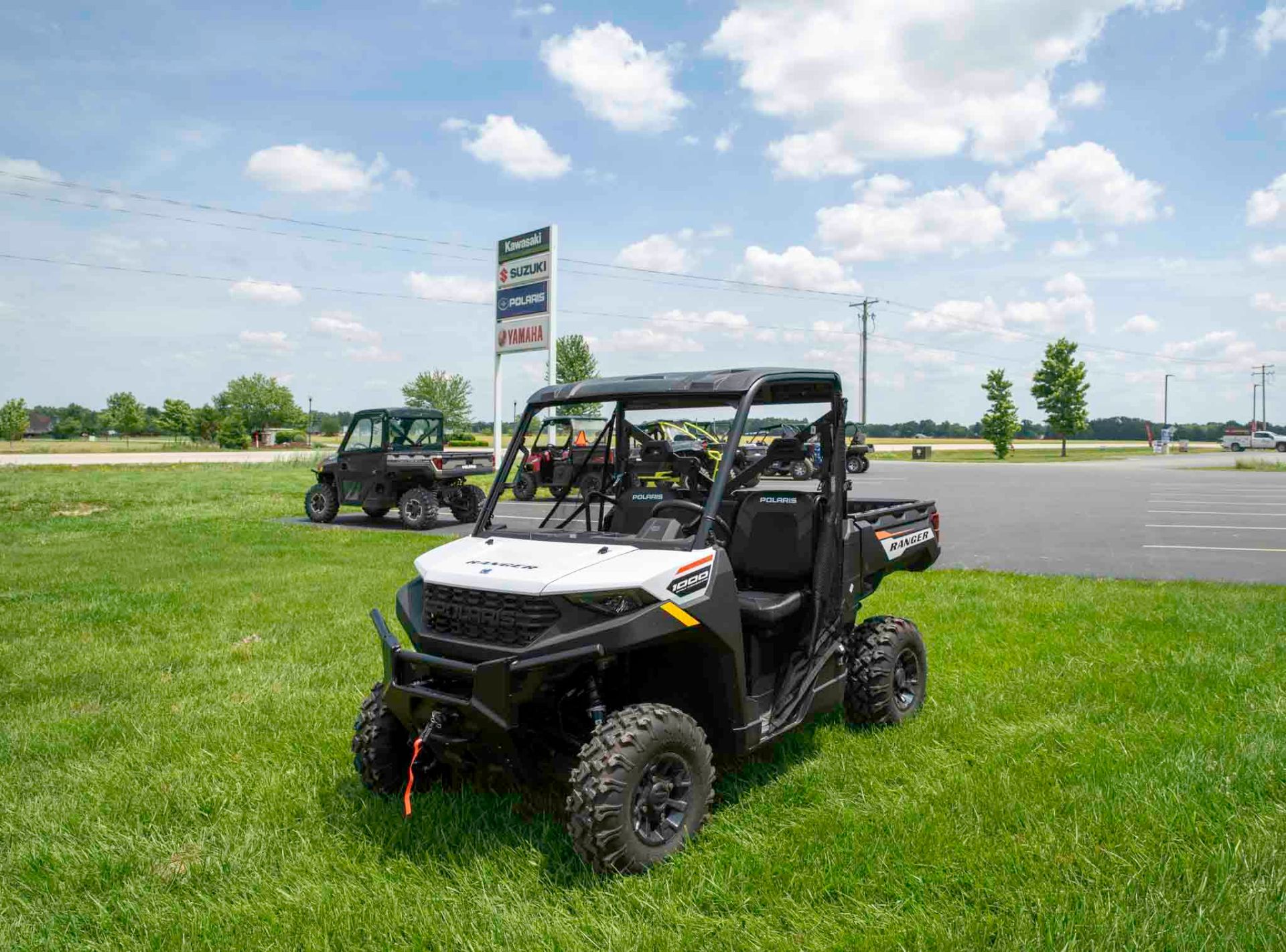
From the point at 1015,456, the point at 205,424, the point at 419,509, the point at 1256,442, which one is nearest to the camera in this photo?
the point at 419,509

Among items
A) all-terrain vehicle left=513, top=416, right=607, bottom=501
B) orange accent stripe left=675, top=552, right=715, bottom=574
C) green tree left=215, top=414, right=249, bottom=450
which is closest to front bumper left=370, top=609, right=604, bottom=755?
orange accent stripe left=675, top=552, right=715, bottom=574

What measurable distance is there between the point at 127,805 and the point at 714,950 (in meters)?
2.78

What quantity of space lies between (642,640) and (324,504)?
601 inches

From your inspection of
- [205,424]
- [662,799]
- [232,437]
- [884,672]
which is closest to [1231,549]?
[884,672]

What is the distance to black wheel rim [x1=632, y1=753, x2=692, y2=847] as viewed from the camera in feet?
11.4

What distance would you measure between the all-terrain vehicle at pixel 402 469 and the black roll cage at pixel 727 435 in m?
11.4

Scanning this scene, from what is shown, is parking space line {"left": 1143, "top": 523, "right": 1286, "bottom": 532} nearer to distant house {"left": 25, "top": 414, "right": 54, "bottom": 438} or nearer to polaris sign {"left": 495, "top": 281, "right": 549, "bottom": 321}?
polaris sign {"left": 495, "top": 281, "right": 549, "bottom": 321}

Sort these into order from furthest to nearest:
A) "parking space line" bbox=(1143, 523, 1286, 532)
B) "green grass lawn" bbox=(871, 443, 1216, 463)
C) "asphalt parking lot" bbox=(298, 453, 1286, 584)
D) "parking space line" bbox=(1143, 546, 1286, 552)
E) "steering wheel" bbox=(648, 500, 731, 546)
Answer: "green grass lawn" bbox=(871, 443, 1216, 463), "parking space line" bbox=(1143, 523, 1286, 532), "parking space line" bbox=(1143, 546, 1286, 552), "asphalt parking lot" bbox=(298, 453, 1286, 584), "steering wheel" bbox=(648, 500, 731, 546)

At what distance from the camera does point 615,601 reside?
353 centimetres

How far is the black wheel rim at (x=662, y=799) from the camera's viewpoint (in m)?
3.47

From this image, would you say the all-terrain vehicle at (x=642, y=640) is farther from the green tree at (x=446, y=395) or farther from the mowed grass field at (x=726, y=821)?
the green tree at (x=446, y=395)

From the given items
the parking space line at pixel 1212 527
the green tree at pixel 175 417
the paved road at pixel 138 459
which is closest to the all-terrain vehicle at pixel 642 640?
the parking space line at pixel 1212 527

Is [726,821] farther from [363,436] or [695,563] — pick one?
[363,436]

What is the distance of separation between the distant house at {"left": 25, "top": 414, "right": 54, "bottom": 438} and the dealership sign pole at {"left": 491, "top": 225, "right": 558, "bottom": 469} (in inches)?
4404
